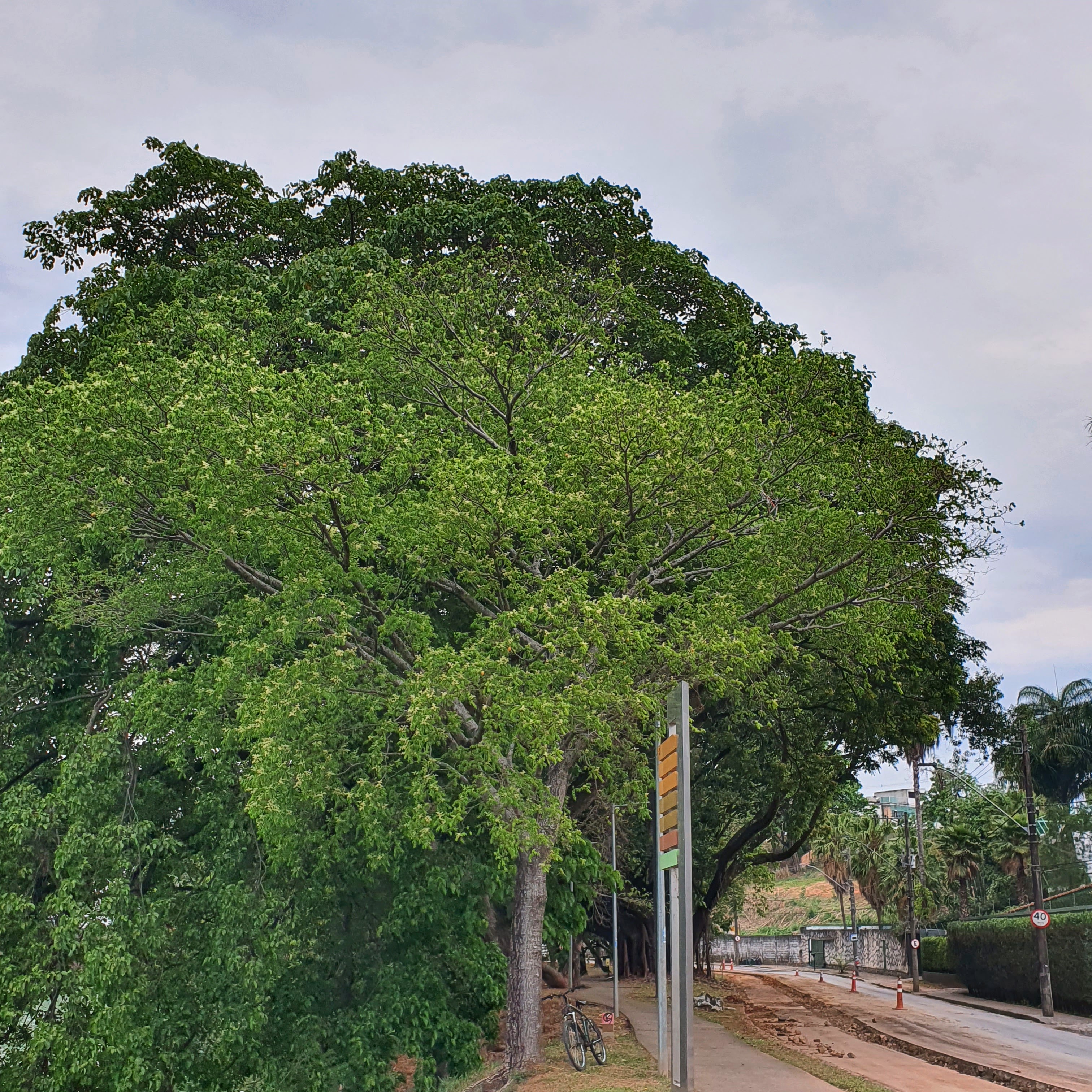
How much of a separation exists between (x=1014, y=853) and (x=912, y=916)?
615 cm

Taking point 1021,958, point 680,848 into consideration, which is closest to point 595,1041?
point 680,848

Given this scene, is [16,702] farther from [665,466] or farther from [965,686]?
[965,686]

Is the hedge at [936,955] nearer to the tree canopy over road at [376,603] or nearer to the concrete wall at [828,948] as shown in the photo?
the concrete wall at [828,948]

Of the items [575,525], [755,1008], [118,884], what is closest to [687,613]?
[575,525]

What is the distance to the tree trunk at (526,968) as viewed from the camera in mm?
16156

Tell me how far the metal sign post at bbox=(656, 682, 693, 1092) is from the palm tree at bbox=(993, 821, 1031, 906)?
135 feet

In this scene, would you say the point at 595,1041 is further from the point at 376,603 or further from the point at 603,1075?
the point at 376,603

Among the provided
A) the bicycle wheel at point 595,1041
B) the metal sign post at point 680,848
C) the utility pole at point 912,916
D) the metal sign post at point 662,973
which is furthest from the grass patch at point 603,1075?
the utility pole at point 912,916

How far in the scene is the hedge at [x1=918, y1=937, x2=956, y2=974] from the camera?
5150 cm

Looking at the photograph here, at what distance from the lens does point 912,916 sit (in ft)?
154

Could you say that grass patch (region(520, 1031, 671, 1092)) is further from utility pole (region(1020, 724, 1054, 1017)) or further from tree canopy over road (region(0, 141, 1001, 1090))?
utility pole (region(1020, 724, 1054, 1017))

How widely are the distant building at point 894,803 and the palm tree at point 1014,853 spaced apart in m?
4.06

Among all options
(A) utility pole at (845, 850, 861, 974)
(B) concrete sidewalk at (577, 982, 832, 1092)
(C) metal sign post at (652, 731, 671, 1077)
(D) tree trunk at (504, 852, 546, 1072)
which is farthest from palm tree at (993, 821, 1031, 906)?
(D) tree trunk at (504, 852, 546, 1072)

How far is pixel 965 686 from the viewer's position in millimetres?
25562
